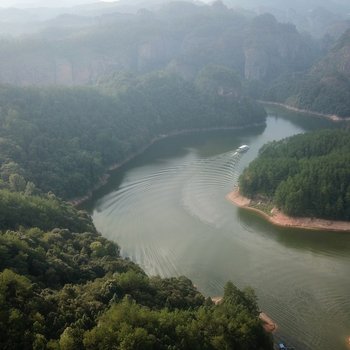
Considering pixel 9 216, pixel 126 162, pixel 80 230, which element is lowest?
pixel 126 162

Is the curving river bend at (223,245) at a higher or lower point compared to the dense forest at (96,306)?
lower

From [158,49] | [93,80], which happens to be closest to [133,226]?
[93,80]

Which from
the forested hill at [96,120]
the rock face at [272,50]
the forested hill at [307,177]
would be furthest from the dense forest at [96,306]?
the rock face at [272,50]

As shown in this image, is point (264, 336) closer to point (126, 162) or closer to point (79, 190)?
point (79, 190)

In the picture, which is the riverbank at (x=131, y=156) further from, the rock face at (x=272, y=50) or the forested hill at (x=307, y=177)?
the rock face at (x=272, y=50)

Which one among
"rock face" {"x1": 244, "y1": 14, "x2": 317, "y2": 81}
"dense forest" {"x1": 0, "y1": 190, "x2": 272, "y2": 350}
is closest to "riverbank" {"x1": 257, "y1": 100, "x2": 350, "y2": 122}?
"rock face" {"x1": 244, "y1": 14, "x2": 317, "y2": 81}

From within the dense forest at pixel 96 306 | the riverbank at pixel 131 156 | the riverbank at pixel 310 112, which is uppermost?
the dense forest at pixel 96 306

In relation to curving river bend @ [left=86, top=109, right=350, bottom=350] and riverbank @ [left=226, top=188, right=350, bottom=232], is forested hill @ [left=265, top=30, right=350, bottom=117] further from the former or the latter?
riverbank @ [left=226, top=188, right=350, bottom=232]
